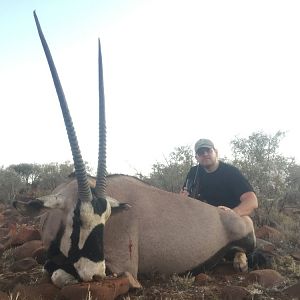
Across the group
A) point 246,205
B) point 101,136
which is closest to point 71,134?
point 101,136

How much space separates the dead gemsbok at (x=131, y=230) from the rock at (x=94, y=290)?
5.3 inches

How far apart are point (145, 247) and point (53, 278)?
0.99 meters

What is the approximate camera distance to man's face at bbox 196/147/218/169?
235 inches

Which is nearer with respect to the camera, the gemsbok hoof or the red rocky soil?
the red rocky soil

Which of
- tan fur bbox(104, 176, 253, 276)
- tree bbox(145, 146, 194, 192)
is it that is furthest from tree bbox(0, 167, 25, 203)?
tan fur bbox(104, 176, 253, 276)

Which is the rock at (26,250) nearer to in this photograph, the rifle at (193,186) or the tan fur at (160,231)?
the tan fur at (160,231)

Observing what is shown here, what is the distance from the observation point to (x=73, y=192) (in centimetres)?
397

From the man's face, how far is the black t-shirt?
0.37ft

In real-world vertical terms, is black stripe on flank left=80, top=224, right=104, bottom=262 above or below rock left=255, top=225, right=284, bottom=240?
above

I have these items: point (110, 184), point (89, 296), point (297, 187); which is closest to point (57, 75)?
point (110, 184)

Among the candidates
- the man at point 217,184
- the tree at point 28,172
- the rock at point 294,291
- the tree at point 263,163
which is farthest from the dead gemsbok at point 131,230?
the tree at point 28,172

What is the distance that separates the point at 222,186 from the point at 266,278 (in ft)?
6.41

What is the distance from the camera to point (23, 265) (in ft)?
14.6

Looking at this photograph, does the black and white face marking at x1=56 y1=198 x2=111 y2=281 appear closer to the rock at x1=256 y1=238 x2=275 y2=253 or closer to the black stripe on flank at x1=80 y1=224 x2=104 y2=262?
the black stripe on flank at x1=80 y1=224 x2=104 y2=262
